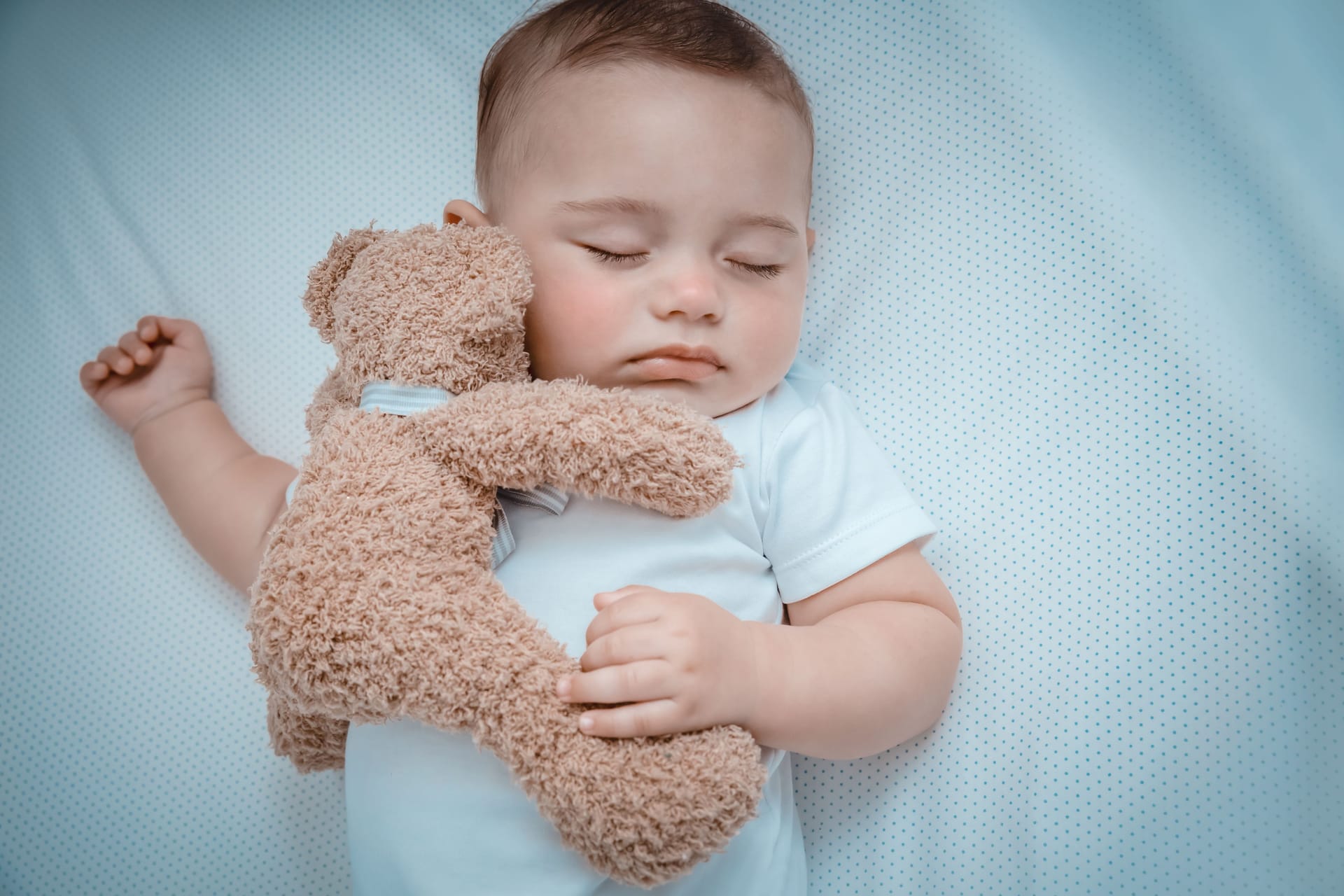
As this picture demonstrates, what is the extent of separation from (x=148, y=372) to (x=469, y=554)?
2.40 ft

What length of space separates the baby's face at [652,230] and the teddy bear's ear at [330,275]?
0.12 metres

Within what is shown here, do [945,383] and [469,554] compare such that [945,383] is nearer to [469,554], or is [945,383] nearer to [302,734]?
[469,554]

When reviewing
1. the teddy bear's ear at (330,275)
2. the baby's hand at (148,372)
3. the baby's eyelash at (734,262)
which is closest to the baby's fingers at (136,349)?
the baby's hand at (148,372)

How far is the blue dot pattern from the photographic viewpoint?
96 centimetres

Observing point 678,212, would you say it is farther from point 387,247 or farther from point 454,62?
point 454,62

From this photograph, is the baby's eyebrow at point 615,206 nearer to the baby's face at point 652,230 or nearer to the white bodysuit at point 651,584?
the baby's face at point 652,230

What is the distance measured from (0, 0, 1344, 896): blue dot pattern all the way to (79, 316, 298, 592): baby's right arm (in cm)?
5

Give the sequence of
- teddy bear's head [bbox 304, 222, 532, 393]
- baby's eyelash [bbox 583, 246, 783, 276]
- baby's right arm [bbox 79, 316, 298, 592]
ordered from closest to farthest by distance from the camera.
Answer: teddy bear's head [bbox 304, 222, 532, 393]
baby's eyelash [bbox 583, 246, 783, 276]
baby's right arm [bbox 79, 316, 298, 592]

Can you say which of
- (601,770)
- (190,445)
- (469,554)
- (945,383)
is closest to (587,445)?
(469,554)

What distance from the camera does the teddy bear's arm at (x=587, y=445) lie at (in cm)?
73

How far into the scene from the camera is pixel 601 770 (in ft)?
2.26

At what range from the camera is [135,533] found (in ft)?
3.95

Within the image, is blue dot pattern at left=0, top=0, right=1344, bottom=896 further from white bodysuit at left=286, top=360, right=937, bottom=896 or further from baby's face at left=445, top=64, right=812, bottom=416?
baby's face at left=445, top=64, right=812, bottom=416

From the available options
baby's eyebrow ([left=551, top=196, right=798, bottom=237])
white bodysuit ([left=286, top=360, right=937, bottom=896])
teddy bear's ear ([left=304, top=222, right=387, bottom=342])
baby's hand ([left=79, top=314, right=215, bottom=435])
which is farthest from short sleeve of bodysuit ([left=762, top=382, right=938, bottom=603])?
baby's hand ([left=79, top=314, right=215, bottom=435])
